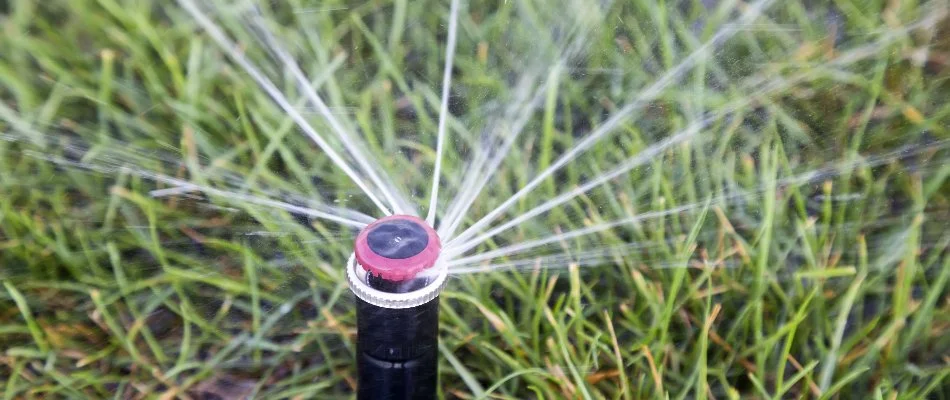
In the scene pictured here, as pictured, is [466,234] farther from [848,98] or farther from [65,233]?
[848,98]

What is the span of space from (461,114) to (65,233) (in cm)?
65

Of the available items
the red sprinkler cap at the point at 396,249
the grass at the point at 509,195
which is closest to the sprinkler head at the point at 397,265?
the red sprinkler cap at the point at 396,249

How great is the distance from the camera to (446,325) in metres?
1.29

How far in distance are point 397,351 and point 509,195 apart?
0.56 metres

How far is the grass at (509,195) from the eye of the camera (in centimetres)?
125

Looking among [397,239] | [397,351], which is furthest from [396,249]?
[397,351]

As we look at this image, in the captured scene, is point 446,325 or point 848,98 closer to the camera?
point 446,325

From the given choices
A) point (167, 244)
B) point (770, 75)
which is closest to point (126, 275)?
point (167, 244)

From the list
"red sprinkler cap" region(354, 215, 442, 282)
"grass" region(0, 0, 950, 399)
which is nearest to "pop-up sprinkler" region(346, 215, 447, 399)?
"red sprinkler cap" region(354, 215, 442, 282)

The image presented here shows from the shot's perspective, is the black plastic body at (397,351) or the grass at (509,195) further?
the grass at (509,195)

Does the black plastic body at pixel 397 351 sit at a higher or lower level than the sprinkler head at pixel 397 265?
lower

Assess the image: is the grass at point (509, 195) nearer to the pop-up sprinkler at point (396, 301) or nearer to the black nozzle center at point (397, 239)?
the pop-up sprinkler at point (396, 301)

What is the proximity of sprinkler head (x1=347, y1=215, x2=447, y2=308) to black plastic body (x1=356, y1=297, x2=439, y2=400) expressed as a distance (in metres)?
0.03

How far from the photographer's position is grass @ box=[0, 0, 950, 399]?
4.11 ft
